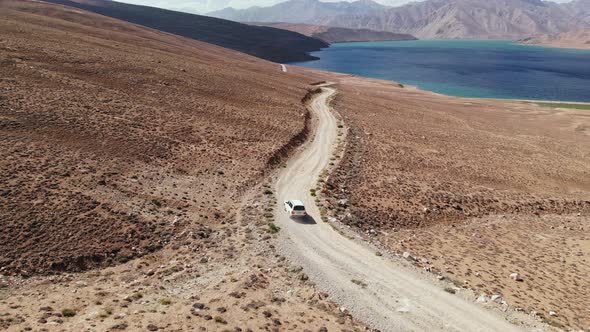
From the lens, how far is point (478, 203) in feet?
126

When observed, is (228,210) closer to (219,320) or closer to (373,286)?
(373,286)

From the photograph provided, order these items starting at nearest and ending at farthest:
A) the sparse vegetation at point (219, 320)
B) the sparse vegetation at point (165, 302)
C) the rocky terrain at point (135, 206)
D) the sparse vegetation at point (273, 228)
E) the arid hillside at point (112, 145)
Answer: the sparse vegetation at point (219, 320), the rocky terrain at point (135, 206), the sparse vegetation at point (165, 302), the arid hillside at point (112, 145), the sparse vegetation at point (273, 228)

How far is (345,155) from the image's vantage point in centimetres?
4597

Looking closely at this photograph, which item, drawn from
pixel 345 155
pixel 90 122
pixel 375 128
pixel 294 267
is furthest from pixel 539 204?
pixel 90 122

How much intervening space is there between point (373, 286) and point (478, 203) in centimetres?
2165

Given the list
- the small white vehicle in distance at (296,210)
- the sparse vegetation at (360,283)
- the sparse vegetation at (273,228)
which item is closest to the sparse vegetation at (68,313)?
the sparse vegetation at (273,228)

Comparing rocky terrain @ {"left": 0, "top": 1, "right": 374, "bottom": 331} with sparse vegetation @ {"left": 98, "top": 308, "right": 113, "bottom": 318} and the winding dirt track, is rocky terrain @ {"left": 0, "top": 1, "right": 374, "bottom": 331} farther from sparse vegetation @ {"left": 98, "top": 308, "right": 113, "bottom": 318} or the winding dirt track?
the winding dirt track

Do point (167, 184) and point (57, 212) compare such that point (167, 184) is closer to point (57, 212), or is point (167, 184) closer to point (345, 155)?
point (57, 212)

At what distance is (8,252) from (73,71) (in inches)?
1474

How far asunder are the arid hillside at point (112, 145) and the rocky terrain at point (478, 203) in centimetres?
1090

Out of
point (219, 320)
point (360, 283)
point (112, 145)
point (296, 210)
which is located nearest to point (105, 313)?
point (219, 320)

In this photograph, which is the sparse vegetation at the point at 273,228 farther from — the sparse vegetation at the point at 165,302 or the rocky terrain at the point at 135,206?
the sparse vegetation at the point at 165,302

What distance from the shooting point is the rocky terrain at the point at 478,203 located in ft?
81.6

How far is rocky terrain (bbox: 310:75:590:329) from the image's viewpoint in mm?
24875
